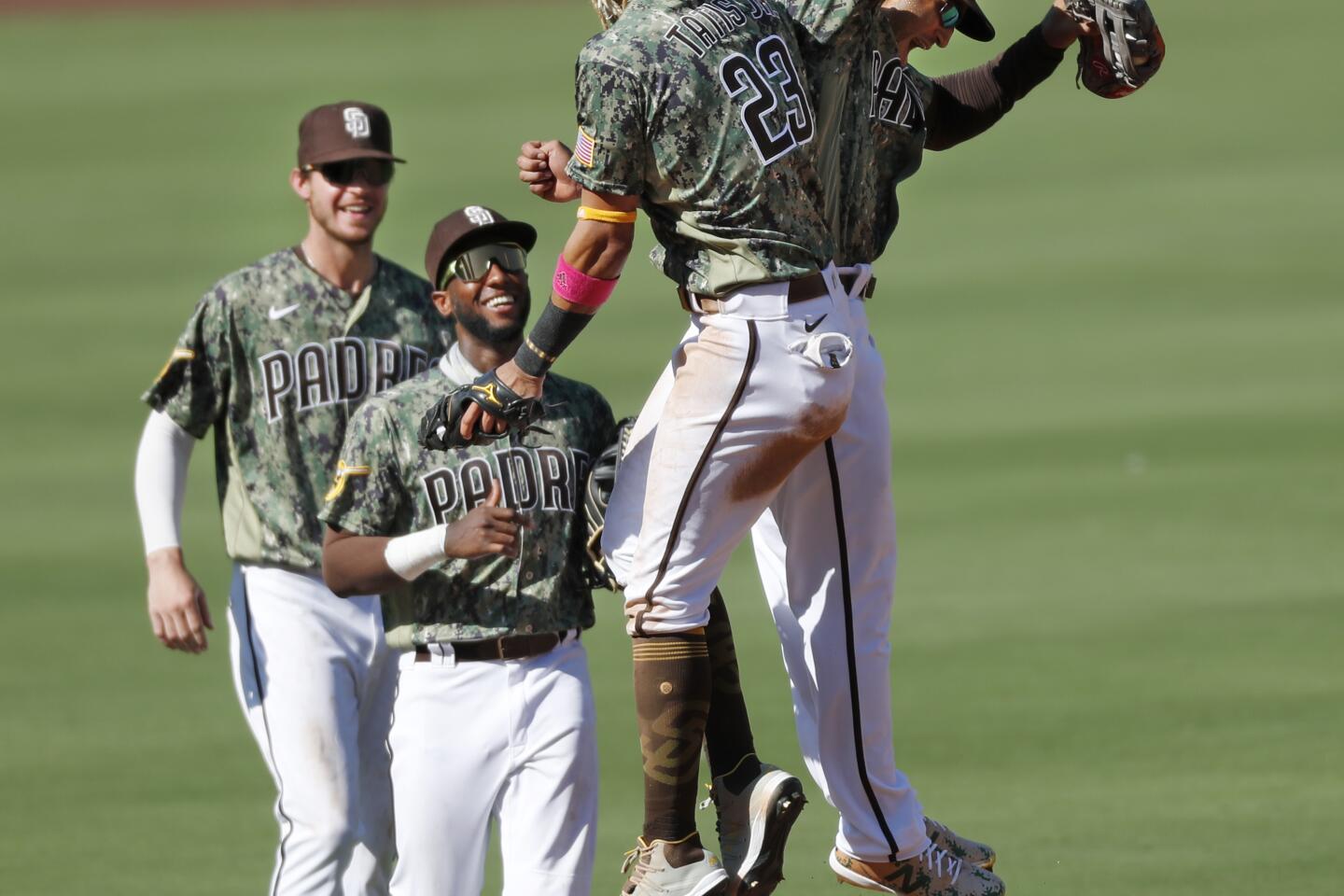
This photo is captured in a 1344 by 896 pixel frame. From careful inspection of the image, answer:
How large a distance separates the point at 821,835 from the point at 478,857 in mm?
3067

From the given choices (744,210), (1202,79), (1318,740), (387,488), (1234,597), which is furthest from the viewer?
(1202,79)

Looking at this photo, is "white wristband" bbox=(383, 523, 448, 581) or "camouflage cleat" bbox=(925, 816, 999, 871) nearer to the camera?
"white wristband" bbox=(383, 523, 448, 581)

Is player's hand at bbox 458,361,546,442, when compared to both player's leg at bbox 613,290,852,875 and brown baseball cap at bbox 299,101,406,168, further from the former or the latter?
brown baseball cap at bbox 299,101,406,168

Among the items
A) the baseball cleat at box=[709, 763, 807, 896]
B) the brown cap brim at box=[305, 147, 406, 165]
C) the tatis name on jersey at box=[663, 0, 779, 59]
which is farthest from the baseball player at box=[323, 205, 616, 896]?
the tatis name on jersey at box=[663, 0, 779, 59]

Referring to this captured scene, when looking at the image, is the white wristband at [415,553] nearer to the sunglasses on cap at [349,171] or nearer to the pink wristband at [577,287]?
the pink wristband at [577,287]

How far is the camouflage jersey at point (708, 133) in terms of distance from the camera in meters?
5.38

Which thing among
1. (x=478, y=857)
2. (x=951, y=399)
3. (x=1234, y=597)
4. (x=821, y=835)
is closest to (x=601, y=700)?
(x=821, y=835)

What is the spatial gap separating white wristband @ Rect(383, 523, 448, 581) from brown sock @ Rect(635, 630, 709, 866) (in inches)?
30.2

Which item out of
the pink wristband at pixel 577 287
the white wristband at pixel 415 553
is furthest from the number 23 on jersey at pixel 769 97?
the white wristband at pixel 415 553

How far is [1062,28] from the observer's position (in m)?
6.45

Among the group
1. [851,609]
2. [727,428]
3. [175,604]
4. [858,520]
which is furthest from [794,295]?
[175,604]

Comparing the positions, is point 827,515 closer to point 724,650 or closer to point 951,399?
point 724,650

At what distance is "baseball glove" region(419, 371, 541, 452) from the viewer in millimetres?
5418

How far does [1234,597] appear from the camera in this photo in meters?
12.8
